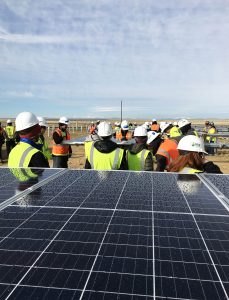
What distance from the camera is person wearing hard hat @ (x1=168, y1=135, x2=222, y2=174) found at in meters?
4.33

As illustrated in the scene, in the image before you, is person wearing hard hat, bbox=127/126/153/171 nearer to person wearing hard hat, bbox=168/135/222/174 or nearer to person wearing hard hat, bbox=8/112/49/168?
person wearing hard hat, bbox=168/135/222/174

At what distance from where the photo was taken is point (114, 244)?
176 centimetres

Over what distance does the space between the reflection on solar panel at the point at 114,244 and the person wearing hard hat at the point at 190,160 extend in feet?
4.15

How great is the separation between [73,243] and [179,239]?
656 millimetres

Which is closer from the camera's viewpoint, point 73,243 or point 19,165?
point 73,243

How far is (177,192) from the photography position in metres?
2.93

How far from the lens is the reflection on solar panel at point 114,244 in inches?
53.0

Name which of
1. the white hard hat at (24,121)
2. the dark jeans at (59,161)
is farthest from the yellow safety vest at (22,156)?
the dark jeans at (59,161)

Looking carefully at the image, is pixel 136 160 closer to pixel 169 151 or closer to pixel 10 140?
pixel 169 151

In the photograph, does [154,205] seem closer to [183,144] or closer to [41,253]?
[41,253]

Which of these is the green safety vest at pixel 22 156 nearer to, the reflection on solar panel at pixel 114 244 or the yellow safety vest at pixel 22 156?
the yellow safety vest at pixel 22 156

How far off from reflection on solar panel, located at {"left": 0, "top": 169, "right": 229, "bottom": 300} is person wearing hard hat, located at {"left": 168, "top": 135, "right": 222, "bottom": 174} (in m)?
1.26

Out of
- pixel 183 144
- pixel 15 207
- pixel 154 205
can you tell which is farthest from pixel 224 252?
pixel 183 144

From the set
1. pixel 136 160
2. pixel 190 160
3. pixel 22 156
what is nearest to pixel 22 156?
pixel 22 156
